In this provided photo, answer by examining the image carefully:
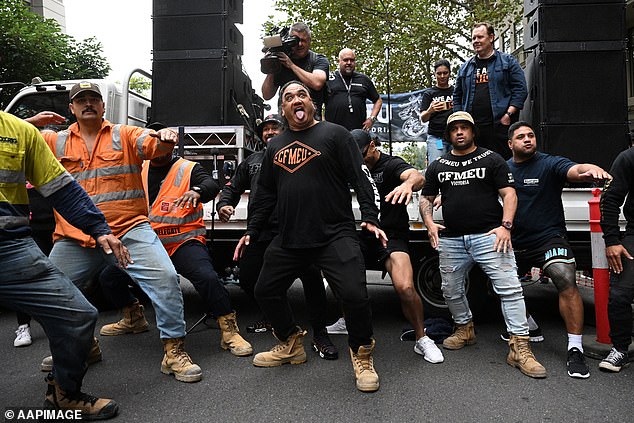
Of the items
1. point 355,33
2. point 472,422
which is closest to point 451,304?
point 472,422

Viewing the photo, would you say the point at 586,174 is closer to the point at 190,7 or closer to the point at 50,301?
the point at 50,301

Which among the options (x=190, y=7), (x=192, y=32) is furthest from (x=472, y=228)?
(x=190, y=7)

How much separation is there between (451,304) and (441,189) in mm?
881

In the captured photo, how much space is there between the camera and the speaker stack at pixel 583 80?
4832 mm

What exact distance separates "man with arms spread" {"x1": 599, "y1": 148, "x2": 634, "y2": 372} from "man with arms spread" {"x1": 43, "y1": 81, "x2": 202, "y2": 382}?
279 cm

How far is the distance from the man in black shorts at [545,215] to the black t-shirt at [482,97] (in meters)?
1.07

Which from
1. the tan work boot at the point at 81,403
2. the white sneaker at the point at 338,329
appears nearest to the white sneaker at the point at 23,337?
the tan work boot at the point at 81,403

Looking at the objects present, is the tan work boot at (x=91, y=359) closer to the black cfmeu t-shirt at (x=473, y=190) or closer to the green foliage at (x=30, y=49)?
the black cfmeu t-shirt at (x=473, y=190)

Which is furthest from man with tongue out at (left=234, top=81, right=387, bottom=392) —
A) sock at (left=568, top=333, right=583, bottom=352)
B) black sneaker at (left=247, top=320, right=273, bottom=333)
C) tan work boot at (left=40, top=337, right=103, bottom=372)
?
sock at (left=568, top=333, right=583, bottom=352)

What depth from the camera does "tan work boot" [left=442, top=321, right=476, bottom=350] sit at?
12.7 feet

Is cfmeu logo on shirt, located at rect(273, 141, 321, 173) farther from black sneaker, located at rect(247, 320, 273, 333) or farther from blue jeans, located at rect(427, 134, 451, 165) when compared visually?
blue jeans, located at rect(427, 134, 451, 165)

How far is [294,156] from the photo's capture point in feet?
11.1

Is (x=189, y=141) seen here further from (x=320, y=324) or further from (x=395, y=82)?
(x=395, y=82)

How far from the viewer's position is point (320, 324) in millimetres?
3904
